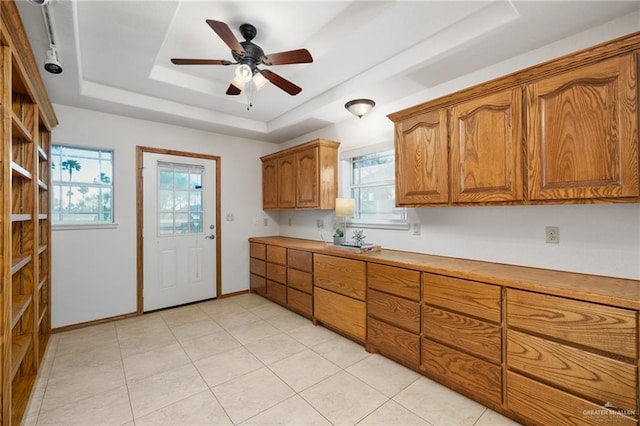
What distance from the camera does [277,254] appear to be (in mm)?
3930

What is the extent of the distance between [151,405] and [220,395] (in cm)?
44

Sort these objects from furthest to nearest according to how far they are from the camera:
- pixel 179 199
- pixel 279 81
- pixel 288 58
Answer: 1. pixel 179 199
2. pixel 279 81
3. pixel 288 58

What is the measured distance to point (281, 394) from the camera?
2.07m

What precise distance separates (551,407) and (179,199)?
13.7ft

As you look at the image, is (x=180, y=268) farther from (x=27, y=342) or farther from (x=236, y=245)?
(x=27, y=342)

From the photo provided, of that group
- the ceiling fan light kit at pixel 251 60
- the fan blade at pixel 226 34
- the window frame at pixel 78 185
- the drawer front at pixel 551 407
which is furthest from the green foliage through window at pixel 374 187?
the window frame at pixel 78 185

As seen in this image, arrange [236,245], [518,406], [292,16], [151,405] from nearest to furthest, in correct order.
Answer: [518,406] < [151,405] < [292,16] < [236,245]

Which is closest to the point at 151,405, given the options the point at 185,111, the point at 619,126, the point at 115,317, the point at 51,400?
the point at 51,400

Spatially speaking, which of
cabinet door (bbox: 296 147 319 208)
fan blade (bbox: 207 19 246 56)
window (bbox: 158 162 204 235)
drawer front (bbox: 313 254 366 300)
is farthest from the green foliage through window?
window (bbox: 158 162 204 235)

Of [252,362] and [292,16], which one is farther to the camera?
[252,362]

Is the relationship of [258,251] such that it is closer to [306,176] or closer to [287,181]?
[287,181]

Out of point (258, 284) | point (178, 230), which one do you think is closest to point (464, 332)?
point (258, 284)

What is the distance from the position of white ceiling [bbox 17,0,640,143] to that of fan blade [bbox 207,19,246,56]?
30cm

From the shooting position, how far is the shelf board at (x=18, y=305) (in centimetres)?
175
